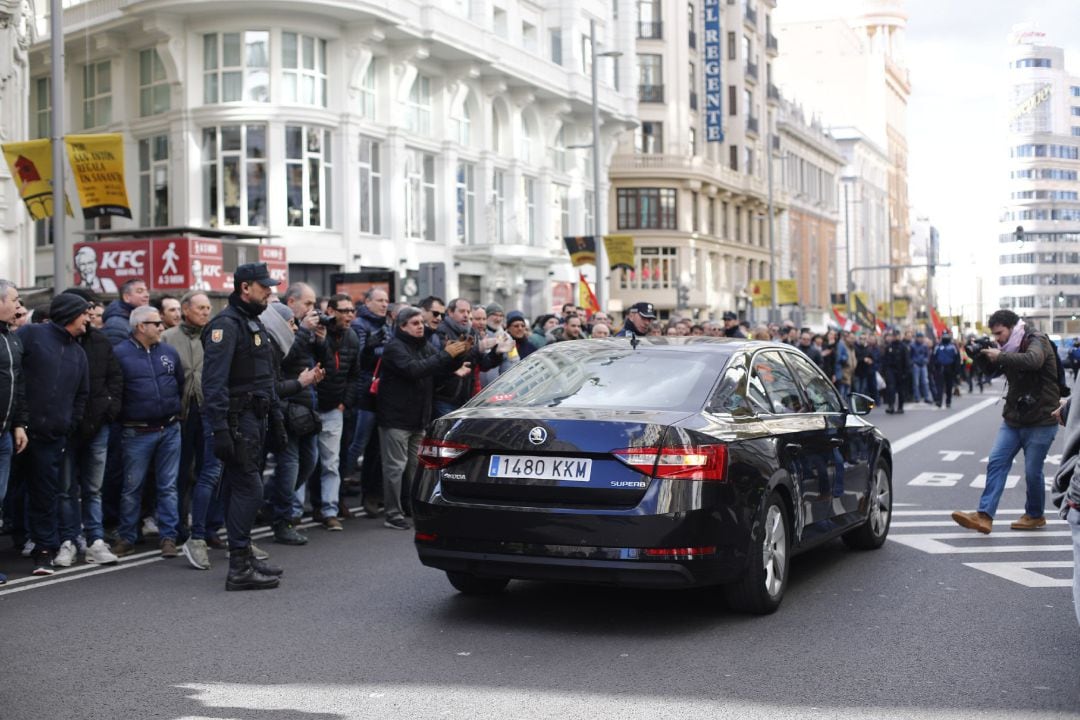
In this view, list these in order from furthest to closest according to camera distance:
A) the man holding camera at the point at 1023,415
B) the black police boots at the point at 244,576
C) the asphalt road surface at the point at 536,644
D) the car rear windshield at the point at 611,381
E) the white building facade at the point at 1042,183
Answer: the white building facade at the point at 1042,183 < the man holding camera at the point at 1023,415 < the black police boots at the point at 244,576 < the car rear windshield at the point at 611,381 < the asphalt road surface at the point at 536,644

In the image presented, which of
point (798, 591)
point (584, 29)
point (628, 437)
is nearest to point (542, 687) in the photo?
point (628, 437)

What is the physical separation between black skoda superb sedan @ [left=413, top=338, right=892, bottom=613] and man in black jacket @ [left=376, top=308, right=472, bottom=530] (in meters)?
3.22

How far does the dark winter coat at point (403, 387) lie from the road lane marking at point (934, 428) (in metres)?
7.50

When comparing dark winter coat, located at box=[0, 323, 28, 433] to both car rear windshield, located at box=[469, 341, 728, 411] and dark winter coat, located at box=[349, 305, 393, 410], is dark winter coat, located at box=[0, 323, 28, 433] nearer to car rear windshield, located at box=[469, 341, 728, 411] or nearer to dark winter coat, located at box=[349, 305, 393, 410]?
car rear windshield, located at box=[469, 341, 728, 411]

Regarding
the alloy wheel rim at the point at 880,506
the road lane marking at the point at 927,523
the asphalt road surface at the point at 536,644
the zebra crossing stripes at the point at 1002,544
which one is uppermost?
the alloy wheel rim at the point at 880,506

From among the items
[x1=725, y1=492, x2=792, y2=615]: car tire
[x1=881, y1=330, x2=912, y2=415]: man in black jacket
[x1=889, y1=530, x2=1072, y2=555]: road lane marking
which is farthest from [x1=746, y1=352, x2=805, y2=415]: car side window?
[x1=881, y1=330, x2=912, y2=415]: man in black jacket

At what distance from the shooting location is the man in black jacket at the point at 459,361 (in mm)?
11523

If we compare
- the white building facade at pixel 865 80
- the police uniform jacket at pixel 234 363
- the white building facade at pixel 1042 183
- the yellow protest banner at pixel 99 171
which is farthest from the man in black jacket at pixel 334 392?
the white building facade at pixel 1042 183

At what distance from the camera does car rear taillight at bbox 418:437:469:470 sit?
7.11 meters

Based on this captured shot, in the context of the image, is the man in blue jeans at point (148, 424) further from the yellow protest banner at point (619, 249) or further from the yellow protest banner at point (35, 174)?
the yellow protest banner at point (619, 249)

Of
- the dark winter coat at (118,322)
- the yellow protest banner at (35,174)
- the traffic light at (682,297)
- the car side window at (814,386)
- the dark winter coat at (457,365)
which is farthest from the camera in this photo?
the traffic light at (682,297)

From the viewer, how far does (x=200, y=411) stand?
9.23m

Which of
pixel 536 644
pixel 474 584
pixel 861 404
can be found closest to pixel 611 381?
pixel 474 584

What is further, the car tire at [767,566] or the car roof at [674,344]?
the car roof at [674,344]
